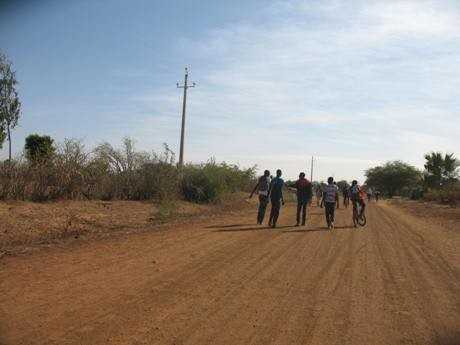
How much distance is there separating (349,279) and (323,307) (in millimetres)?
2232

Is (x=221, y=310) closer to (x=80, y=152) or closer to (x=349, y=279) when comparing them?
(x=349, y=279)

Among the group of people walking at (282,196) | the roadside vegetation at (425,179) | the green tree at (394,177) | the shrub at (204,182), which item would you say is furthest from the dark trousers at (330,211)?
the green tree at (394,177)

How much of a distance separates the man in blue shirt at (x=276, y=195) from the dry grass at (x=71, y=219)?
390 cm

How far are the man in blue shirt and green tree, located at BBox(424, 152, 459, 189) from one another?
62999mm

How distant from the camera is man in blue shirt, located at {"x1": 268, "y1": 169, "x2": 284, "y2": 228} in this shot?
19375 mm

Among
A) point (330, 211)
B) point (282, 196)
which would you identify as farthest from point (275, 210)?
point (330, 211)

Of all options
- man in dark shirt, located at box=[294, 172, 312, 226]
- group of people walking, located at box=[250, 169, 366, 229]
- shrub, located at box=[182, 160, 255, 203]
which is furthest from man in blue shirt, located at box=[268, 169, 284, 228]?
shrub, located at box=[182, 160, 255, 203]

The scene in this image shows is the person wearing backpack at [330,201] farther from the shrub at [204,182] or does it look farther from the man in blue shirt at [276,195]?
the shrub at [204,182]

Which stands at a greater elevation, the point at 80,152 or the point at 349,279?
the point at 80,152

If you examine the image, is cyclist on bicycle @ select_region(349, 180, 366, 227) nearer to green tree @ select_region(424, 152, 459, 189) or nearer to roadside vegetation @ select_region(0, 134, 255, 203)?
roadside vegetation @ select_region(0, 134, 255, 203)

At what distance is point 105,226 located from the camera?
18.1 m

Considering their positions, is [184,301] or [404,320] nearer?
[404,320]

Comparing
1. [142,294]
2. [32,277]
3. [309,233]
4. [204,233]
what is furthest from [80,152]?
[142,294]

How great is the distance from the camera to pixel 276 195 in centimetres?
1944
